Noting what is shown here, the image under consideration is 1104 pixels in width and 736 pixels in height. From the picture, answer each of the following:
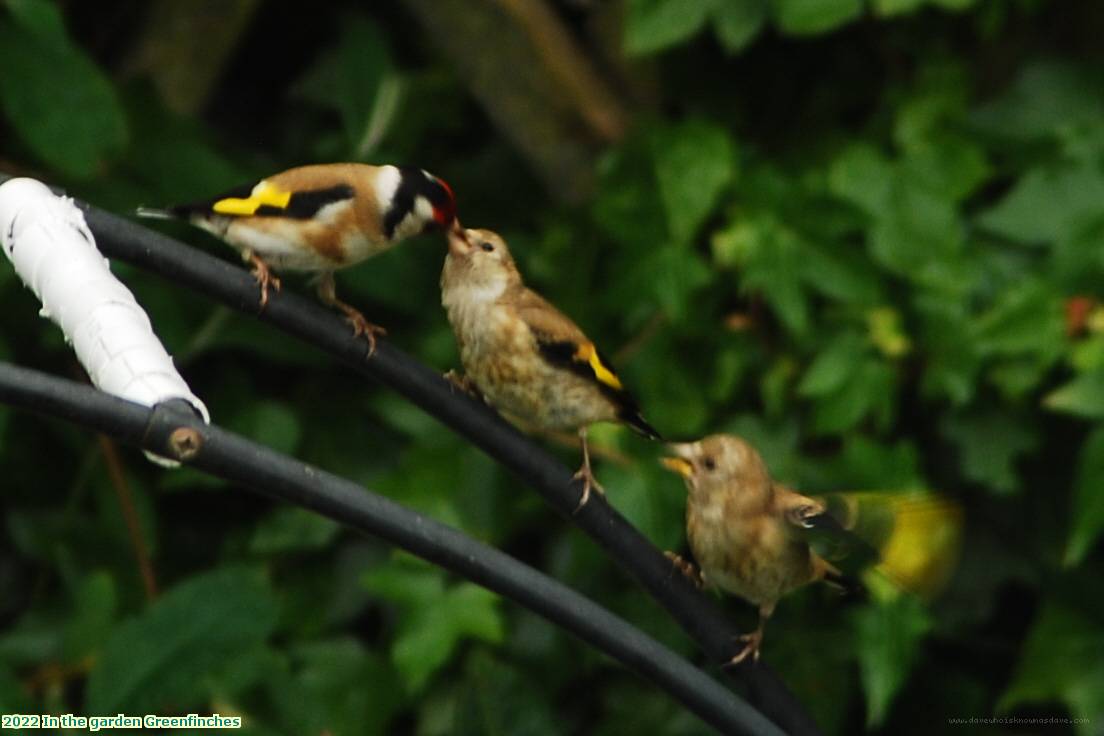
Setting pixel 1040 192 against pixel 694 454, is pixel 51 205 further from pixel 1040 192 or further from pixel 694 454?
pixel 1040 192

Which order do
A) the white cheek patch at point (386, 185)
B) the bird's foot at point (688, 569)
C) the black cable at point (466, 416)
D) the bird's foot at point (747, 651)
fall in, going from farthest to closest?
the white cheek patch at point (386, 185) → the bird's foot at point (688, 569) → the bird's foot at point (747, 651) → the black cable at point (466, 416)

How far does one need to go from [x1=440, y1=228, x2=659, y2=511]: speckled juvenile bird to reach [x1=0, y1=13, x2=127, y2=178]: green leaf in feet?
3.19

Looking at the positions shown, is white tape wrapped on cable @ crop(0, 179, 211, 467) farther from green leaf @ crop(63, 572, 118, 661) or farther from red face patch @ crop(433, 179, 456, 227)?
green leaf @ crop(63, 572, 118, 661)

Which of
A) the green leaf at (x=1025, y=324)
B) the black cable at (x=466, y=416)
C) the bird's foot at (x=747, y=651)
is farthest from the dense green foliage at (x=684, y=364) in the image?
the black cable at (x=466, y=416)

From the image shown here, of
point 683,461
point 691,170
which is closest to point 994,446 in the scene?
point 691,170

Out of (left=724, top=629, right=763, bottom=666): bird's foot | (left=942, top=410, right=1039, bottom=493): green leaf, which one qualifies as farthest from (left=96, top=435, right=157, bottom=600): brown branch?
(left=942, top=410, right=1039, bottom=493): green leaf

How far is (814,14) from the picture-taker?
3020 mm

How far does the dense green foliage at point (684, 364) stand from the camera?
3.07m

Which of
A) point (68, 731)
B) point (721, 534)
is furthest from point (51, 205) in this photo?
point (68, 731)

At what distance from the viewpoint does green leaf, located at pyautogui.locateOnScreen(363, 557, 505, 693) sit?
3.08 m

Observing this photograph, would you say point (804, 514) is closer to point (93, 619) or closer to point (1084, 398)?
point (1084, 398)

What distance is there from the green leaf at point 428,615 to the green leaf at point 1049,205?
111cm

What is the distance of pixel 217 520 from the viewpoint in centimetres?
366

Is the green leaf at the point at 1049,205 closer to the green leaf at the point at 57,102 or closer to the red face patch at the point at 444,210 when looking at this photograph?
the red face patch at the point at 444,210
